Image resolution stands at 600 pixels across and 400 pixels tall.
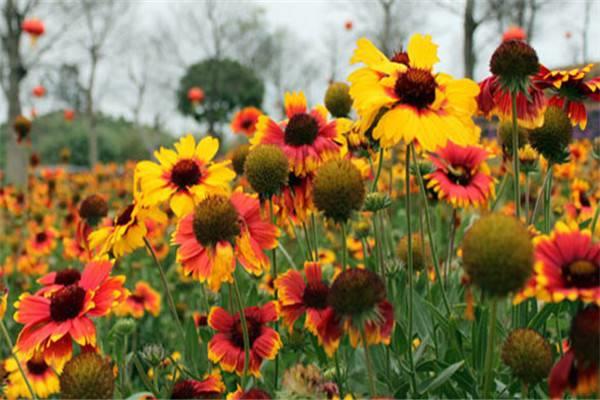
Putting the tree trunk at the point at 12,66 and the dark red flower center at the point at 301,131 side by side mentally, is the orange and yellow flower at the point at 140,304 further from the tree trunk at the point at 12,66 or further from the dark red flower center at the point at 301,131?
the tree trunk at the point at 12,66

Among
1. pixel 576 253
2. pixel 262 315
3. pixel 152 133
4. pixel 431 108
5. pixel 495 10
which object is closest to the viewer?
pixel 576 253

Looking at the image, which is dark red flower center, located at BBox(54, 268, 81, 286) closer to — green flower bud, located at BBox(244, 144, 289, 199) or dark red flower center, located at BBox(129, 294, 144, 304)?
green flower bud, located at BBox(244, 144, 289, 199)

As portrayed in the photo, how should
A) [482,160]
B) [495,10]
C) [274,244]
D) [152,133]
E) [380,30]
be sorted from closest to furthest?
[274,244]
[482,160]
[495,10]
[380,30]
[152,133]

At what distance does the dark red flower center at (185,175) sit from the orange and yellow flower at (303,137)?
0.13 m

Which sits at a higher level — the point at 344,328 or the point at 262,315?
the point at 344,328

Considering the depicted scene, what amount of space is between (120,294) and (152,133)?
21.4 meters

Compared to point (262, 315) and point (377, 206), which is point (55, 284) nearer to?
point (262, 315)

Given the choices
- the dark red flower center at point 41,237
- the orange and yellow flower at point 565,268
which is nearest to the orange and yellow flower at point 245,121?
the dark red flower center at point 41,237

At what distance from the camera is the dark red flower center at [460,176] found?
1281mm

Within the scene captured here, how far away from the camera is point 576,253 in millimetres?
719

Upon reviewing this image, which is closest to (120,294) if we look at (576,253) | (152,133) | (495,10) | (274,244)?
(274,244)

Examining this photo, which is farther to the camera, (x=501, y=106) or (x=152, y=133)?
(x=152, y=133)

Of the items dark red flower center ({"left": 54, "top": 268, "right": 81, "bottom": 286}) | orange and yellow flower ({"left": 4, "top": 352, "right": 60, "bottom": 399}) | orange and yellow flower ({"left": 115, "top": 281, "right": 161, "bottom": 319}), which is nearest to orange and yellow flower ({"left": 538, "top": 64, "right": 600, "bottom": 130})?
dark red flower center ({"left": 54, "top": 268, "right": 81, "bottom": 286})

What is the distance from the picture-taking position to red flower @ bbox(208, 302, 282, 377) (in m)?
1.10
